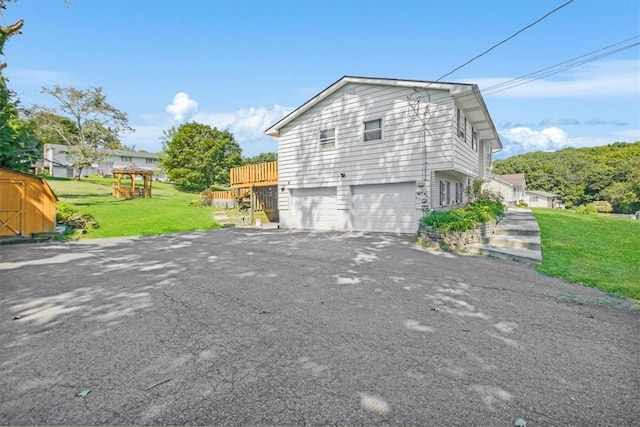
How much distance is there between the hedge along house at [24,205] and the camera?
1111 cm

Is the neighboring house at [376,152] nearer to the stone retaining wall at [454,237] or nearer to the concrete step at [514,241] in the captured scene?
the stone retaining wall at [454,237]

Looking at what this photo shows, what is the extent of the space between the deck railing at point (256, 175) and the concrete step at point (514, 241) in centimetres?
1073

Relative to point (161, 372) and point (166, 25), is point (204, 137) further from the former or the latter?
point (161, 372)

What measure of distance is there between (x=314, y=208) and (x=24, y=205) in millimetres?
11024

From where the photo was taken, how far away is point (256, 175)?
17766 millimetres

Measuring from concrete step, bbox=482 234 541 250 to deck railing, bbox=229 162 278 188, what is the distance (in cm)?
1073

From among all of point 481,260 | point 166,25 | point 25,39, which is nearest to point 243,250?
point 481,260

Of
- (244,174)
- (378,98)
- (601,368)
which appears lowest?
(601,368)

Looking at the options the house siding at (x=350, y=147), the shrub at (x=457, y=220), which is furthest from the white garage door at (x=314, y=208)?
the shrub at (x=457, y=220)

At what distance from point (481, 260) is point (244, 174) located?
14.1 meters

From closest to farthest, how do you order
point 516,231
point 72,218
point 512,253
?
point 512,253
point 516,231
point 72,218

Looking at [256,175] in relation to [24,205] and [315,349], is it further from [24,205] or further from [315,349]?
[315,349]

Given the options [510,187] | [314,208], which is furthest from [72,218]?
[510,187]

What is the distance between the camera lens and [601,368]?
2910mm
